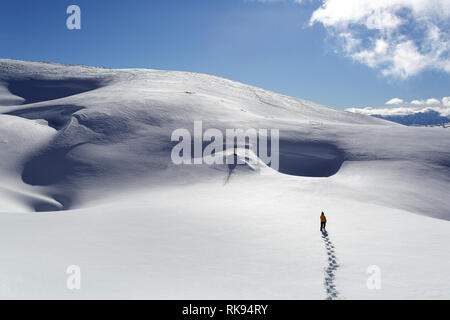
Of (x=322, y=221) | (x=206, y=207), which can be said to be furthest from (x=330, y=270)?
(x=206, y=207)

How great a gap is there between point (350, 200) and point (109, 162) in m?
21.4

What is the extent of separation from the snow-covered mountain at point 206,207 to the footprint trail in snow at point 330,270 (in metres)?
0.06

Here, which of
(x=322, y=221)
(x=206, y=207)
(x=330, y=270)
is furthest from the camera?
(x=206, y=207)

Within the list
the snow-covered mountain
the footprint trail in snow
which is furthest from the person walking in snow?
the footprint trail in snow

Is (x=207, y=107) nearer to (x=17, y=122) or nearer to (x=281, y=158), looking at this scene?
(x=281, y=158)

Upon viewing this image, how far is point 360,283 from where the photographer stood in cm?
913

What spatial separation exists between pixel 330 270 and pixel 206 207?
8872 mm

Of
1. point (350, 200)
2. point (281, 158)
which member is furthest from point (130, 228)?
point (281, 158)

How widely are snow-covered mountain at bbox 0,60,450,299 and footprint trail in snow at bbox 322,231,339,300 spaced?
0.21 feet

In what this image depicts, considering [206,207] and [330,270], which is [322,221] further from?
[206,207]

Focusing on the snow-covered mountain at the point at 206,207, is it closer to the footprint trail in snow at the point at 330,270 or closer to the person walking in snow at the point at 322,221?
the footprint trail in snow at the point at 330,270

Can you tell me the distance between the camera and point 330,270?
32.9 feet

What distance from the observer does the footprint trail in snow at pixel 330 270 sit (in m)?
8.59
